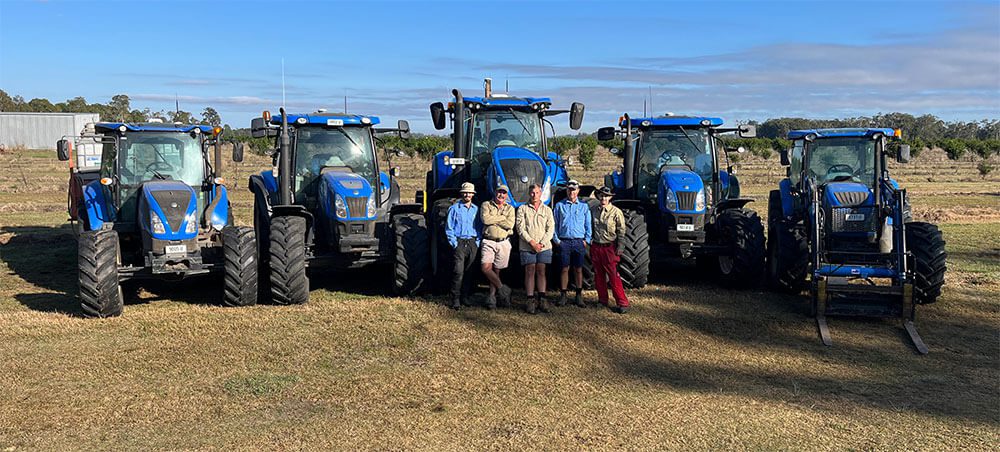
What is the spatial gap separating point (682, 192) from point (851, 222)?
1955mm

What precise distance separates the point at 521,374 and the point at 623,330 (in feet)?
6.15

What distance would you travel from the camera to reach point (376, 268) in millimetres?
12445

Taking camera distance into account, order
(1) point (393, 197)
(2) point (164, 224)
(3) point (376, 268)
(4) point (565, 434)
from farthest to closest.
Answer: (3) point (376, 268), (1) point (393, 197), (2) point (164, 224), (4) point (565, 434)

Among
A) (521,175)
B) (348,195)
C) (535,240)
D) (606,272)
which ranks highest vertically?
(521,175)

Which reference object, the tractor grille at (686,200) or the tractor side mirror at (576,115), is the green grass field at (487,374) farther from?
the tractor side mirror at (576,115)

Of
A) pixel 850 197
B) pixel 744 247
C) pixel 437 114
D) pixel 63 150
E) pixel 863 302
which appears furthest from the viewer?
pixel 63 150

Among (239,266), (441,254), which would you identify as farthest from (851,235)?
(239,266)

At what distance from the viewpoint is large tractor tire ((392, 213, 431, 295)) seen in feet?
32.5

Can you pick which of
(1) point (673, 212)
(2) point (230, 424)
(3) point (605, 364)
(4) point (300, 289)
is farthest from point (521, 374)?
(1) point (673, 212)

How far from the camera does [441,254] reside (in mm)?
10086

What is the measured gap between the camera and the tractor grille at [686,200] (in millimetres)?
10664

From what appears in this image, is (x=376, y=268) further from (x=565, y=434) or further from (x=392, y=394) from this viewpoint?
(x=565, y=434)

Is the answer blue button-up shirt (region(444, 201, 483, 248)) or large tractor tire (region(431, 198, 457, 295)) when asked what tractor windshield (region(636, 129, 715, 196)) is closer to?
large tractor tire (region(431, 198, 457, 295))

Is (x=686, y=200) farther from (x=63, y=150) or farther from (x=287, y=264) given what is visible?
Answer: (x=63, y=150)
